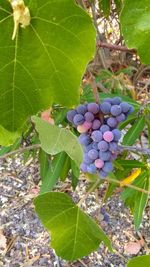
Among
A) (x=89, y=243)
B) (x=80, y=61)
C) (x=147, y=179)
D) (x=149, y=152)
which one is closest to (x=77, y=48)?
(x=80, y=61)

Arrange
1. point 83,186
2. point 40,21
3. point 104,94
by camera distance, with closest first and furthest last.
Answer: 1. point 40,21
2. point 104,94
3. point 83,186

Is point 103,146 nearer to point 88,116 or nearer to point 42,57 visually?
point 88,116

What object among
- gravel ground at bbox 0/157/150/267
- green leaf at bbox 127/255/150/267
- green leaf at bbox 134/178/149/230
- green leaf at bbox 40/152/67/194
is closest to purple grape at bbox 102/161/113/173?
green leaf at bbox 127/255/150/267

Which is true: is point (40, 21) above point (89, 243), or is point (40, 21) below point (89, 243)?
above

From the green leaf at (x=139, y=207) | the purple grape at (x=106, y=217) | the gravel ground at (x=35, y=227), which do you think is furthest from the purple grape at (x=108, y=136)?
the purple grape at (x=106, y=217)

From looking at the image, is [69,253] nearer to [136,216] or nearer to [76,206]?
[76,206]

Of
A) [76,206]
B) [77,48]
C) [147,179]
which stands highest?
[77,48]

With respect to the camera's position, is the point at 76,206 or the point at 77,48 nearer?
the point at 77,48

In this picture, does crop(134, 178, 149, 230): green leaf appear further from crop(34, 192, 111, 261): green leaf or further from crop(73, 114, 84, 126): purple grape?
crop(73, 114, 84, 126): purple grape
